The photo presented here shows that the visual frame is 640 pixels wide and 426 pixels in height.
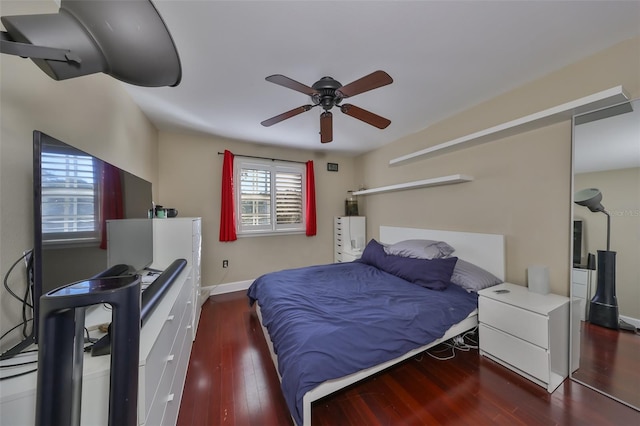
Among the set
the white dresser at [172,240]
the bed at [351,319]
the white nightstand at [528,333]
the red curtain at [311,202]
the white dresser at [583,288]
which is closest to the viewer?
the bed at [351,319]

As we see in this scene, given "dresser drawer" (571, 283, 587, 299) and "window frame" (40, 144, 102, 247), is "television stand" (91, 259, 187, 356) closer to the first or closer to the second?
"window frame" (40, 144, 102, 247)

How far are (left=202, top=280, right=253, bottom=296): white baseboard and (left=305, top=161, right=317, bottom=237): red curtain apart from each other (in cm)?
141

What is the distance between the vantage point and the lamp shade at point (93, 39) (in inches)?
25.2

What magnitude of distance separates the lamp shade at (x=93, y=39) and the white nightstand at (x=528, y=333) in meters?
2.66

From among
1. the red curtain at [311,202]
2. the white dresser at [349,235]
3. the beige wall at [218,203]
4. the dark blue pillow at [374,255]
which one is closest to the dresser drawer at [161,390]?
the dark blue pillow at [374,255]

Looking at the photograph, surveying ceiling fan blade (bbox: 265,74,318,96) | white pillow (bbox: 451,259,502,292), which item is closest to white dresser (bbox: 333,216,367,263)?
white pillow (bbox: 451,259,502,292)

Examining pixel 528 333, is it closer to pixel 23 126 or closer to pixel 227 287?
pixel 23 126

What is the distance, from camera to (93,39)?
71 cm

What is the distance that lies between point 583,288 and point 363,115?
7.31 ft

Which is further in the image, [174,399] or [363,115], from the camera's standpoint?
[363,115]

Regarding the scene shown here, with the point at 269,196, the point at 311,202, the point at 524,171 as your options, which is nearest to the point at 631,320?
the point at 524,171

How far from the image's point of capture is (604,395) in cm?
157

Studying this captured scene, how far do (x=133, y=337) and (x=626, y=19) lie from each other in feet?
10.1

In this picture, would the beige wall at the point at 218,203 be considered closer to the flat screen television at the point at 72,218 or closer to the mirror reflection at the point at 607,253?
the flat screen television at the point at 72,218
